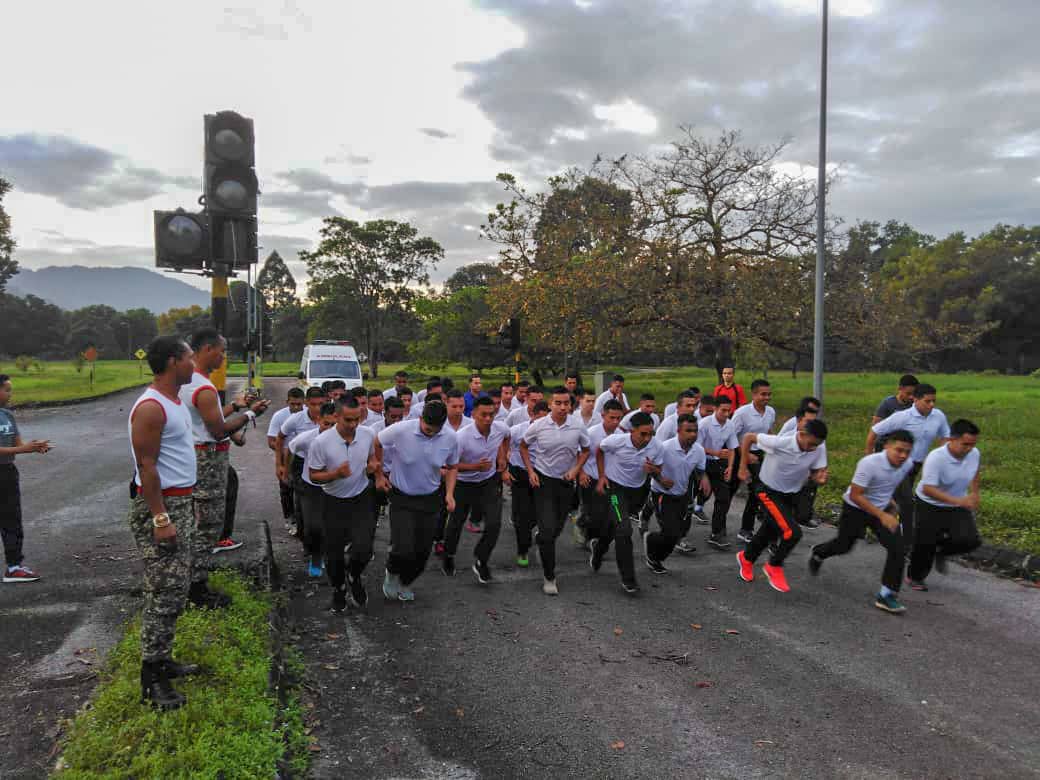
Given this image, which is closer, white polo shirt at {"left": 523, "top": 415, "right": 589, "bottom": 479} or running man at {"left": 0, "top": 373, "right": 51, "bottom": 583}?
running man at {"left": 0, "top": 373, "right": 51, "bottom": 583}

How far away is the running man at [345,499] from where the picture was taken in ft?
19.1

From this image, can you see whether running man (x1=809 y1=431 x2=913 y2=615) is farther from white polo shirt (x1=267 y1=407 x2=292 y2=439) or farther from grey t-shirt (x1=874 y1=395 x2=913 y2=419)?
white polo shirt (x1=267 y1=407 x2=292 y2=439)

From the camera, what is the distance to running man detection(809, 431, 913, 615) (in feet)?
19.6

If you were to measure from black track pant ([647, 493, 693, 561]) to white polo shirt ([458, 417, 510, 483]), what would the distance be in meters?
1.72

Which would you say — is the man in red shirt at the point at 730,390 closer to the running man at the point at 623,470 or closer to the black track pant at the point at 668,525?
the black track pant at the point at 668,525

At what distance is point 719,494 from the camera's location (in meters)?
8.41

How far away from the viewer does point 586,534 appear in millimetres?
7977

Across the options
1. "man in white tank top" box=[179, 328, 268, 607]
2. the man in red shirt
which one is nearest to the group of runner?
"man in white tank top" box=[179, 328, 268, 607]

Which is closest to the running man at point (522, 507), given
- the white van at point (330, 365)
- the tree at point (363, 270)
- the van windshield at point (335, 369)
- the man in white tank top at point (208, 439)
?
the man in white tank top at point (208, 439)

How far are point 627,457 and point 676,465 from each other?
0.67 m

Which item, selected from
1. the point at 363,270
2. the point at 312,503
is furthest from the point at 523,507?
the point at 363,270

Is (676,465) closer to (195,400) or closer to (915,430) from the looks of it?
(915,430)

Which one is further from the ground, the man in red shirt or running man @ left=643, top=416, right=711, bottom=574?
the man in red shirt

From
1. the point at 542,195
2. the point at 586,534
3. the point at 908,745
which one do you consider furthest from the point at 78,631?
the point at 542,195
